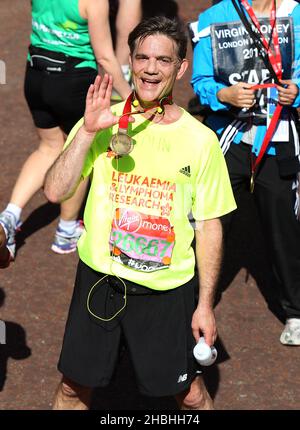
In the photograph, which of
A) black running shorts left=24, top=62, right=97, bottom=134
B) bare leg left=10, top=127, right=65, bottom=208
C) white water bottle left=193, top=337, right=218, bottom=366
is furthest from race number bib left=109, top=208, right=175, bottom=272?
bare leg left=10, top=127, right=65, bottom=208

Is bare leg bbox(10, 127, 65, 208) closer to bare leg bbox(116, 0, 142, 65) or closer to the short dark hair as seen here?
bare leg bbox(116, 0, 142, 65)

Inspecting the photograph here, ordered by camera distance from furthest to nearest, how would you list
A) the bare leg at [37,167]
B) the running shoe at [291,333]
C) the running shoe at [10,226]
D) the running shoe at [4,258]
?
the bare leg at [37,167] → the running shoe at [10,226] → the running shoe at [291,333] → the running shoe at [4,258]

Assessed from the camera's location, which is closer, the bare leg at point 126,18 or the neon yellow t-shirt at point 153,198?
the neon yellow t-shirt at point 153,198

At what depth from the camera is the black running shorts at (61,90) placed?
6793mm

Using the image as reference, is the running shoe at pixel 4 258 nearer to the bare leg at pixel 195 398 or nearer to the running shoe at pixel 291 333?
the bare leg at pixel 195 398

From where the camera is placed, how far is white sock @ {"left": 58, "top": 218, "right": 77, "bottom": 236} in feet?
23.2

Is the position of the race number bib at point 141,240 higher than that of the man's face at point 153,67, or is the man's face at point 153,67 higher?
the man's face at point 153,67

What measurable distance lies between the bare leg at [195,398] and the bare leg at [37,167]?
2.46 metres

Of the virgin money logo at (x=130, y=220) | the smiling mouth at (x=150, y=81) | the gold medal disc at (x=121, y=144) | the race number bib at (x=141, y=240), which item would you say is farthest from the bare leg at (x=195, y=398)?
the smiling mouth at (x=150, y=81)

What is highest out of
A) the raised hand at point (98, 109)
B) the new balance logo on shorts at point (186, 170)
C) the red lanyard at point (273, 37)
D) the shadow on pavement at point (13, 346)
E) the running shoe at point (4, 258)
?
the raised hand at point (98, 109)

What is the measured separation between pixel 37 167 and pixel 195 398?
2635 mm

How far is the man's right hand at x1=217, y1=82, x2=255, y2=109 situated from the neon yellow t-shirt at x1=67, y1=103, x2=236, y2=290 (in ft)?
3.32

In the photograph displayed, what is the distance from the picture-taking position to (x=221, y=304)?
21.9 feet

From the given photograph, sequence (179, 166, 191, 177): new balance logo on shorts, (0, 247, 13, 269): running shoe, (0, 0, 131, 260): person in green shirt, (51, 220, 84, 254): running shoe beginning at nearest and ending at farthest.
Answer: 1. (179, 166, 191, 177): new balance logo on shorts
2. (0, 247, 13, 269): running shoe
3. (0, 0, 131, 260): person in green shirt
4. (51, 220, 84, 254): running shoe
